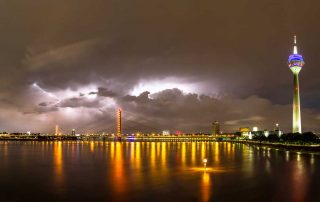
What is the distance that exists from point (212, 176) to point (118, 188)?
1111cm

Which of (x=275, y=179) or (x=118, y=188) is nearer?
(x=118, y=188)

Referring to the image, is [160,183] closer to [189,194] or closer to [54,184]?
[189,194]

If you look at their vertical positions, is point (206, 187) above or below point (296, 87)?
below

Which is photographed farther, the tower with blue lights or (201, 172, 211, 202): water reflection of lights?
the tower with blue lights

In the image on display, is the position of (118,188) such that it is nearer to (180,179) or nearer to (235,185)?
(180,179)

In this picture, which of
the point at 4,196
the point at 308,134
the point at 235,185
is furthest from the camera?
the point at 308,134

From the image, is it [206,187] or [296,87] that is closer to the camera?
[206,187]

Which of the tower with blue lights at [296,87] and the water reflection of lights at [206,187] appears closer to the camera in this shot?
the water reflection of lights at [206,187]

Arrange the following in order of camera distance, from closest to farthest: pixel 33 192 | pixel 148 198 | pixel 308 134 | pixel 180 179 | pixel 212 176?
pixel 148 198 < pixel 33 192 < pixel 180 179 < pixel 212 176 < pixel 308 134

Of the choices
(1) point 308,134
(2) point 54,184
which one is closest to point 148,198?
(2) point 54,184

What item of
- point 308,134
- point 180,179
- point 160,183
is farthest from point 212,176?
point 308,134

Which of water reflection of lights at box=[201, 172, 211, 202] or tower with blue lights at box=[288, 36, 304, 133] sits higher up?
tower with blue lights at box=[288, 36, 304, 133]

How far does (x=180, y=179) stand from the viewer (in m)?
36.2

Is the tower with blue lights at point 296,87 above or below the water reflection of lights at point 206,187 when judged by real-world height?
above
